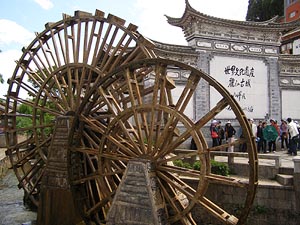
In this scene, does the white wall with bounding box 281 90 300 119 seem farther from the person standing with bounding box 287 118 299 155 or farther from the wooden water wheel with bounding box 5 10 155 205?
the wooden water wheel with bounding box 5 10 155 205

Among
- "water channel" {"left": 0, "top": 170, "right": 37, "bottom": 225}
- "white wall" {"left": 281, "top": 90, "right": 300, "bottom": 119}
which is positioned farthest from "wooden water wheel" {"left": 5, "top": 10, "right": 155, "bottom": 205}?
"white wall" {"left": 281, "top": 90, "right": 300, "bottom": 119}

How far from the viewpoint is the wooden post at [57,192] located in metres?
6.12

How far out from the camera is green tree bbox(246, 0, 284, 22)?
30016 mm

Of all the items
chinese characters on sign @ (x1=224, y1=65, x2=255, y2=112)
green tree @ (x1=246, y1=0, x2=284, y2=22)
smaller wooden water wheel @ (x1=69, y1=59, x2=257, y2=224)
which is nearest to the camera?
smaller wooden water wheel @ (x1=69, y1=59, x2=257, y2=224)

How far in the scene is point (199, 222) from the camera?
7.08 meters

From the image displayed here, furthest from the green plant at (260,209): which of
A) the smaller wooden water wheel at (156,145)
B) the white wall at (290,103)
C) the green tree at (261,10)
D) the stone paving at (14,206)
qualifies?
the green tree at (261,10)

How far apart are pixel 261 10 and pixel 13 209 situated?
28049 mm

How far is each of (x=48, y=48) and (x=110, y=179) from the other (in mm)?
3778

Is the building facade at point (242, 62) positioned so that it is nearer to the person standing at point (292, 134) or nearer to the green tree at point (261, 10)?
the person standing at point (292, 134)

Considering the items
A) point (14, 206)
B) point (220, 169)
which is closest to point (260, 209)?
point (220, 169)

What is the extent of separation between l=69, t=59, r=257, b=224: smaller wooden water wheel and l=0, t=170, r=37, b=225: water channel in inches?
83.4

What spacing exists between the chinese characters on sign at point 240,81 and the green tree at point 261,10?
58.2 feet

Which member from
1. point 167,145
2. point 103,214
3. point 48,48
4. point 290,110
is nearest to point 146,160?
point 167,145

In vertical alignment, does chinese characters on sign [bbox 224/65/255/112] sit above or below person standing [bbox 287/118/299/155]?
above
